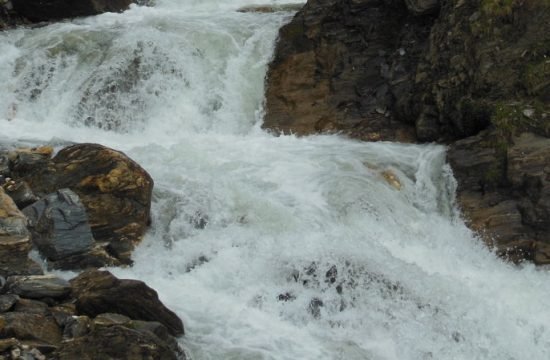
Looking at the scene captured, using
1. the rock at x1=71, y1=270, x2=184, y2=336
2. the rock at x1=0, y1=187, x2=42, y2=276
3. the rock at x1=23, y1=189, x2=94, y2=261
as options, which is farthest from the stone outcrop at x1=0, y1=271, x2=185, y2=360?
the rock at x1=23, y1=189, x2=94, y2=261

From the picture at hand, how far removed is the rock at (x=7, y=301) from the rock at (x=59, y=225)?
5.47 feet

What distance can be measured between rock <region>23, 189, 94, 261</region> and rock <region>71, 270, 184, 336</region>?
51.9 inches

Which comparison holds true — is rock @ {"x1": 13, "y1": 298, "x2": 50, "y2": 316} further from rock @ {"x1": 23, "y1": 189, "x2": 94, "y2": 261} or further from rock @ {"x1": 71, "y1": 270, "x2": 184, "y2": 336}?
rock @ {"x1": 23, "y1": 189, "x2": 94, "y2": 261}

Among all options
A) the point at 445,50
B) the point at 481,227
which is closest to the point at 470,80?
the point at 445,50

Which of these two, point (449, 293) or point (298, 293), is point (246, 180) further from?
point (449, 293)

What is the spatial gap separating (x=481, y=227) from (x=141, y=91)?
7601mm

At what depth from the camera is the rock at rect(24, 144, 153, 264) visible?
8.91 meters

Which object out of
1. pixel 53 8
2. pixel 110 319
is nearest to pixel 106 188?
pixel 110 319

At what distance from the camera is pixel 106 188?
9117 millimetres

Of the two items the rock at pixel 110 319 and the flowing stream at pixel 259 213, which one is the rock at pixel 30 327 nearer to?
the rock at pixel 110 319

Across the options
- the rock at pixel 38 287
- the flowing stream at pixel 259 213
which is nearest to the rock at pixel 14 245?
the rock at pixel 38 287

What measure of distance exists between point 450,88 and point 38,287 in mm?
7846

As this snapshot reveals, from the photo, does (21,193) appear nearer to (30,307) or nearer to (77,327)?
(30,307)

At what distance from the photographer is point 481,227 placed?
9.80 meters
